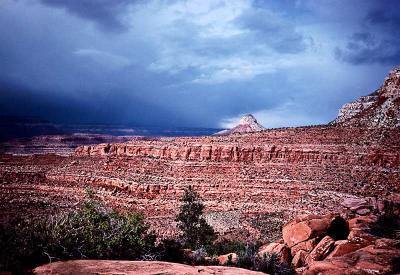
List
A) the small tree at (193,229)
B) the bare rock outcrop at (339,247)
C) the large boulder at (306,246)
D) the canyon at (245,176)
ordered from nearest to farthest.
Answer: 1. the bare rock outcrop at (339,247)
2. the large boulder at (306,246)
3. the small tree at (193,229)
4. the canyon at (245,176)

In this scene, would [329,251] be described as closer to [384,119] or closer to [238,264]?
[238,264]

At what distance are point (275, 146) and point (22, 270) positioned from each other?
42.9 m

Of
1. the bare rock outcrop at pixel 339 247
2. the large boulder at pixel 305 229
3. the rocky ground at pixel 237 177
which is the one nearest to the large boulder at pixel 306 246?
the bare rock outcrop at pixel 339 247

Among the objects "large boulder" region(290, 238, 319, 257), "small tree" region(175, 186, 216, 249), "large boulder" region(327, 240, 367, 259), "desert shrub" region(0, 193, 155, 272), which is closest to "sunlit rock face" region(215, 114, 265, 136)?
"small tree" region(175, 186, 216, 249)

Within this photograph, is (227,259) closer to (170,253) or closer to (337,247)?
(170,253)

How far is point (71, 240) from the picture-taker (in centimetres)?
917

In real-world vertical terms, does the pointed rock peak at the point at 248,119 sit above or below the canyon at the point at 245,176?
above

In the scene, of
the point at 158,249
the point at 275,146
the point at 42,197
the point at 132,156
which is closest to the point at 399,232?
the point at 158,249

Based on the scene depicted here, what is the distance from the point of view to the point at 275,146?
47812 millimetres

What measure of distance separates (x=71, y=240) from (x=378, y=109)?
58.0 metres

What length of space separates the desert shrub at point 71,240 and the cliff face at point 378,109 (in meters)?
49.3

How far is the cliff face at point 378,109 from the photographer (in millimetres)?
52438

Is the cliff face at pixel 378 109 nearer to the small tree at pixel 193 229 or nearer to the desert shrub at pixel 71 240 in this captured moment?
the small tree at pixel 193 229

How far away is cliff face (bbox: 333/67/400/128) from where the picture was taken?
172 feet
